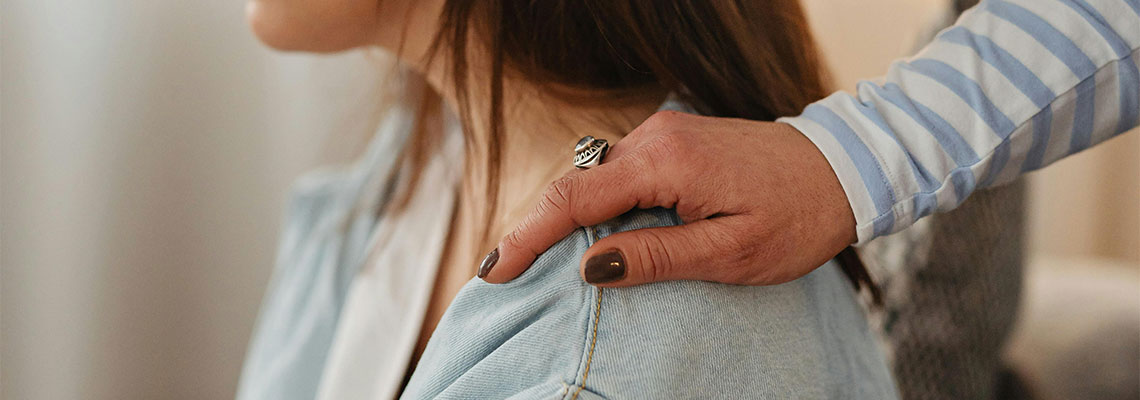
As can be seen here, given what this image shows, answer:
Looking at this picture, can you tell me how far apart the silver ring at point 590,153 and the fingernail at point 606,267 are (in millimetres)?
60

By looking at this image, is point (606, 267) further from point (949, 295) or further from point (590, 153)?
point (949, 295)

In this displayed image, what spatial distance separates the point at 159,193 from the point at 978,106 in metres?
1.18

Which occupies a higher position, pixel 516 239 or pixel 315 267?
pixel 516 239

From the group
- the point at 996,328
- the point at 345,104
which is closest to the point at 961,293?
the point at 996,328

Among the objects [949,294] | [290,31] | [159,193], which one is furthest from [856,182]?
[159,193]

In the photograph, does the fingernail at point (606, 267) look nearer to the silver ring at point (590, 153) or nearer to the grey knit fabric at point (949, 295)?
the silver ring at point (590, 153)

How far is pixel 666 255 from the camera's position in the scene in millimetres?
438

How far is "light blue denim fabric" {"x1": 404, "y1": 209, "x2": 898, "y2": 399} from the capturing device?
43 centimetres

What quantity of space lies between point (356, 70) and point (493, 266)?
3.36 ft

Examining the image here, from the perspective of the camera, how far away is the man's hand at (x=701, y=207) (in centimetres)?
44

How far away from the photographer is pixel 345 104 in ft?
4.60

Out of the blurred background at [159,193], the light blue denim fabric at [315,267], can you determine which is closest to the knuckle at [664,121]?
the light blue denim fabric at [315,267]

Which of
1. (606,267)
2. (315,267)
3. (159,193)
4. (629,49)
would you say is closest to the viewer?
(606,267)

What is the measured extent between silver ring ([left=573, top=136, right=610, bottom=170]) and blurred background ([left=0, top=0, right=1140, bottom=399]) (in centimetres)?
55
